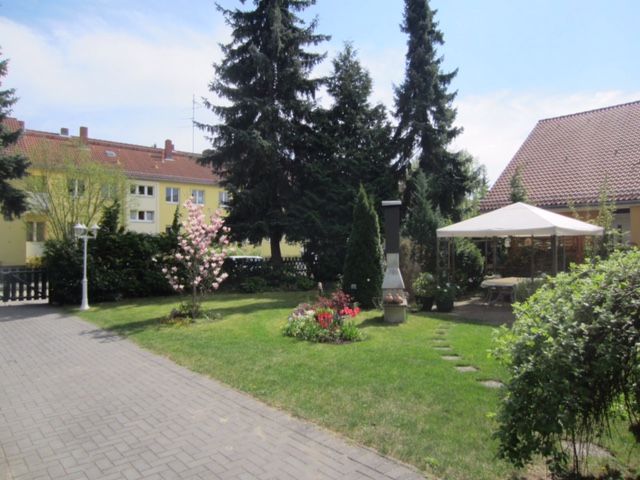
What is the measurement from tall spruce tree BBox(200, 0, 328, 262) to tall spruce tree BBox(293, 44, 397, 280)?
768 mm

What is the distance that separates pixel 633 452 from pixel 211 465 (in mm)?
3555

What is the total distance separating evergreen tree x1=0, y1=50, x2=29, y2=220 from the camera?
1662 centimetres

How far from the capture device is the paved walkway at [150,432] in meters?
3.68

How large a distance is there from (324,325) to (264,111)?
11531 millimetres

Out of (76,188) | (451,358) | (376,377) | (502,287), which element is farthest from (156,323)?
(76,188)

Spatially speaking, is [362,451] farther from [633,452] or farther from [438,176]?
[438,176]

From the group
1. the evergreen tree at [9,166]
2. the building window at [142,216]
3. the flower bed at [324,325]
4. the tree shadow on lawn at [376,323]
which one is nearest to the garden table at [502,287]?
the tree shadow on lawn at [376,323]

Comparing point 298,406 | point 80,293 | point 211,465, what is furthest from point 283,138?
point 211,465

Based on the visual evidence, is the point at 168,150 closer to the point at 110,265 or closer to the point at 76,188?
the point at 76,188

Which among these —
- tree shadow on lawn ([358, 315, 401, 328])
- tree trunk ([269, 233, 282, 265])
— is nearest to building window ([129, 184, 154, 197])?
tree trunk ([269, 233, 282, 265])

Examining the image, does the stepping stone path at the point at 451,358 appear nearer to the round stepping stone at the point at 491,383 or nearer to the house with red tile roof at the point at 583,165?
the round stepping stone at the point at 491,383

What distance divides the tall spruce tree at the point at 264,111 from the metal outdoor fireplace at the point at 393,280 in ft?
24.7

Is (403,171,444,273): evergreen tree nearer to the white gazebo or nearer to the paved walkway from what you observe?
the white gazebo

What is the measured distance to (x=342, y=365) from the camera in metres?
6.59
